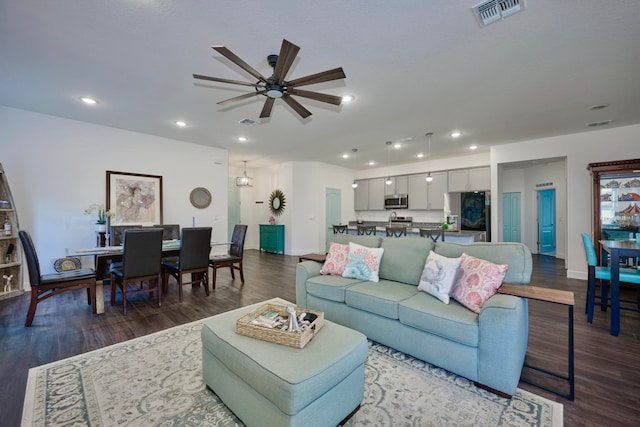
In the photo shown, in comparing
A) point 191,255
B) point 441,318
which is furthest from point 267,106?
point 441,318

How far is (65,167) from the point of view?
14.7 ft

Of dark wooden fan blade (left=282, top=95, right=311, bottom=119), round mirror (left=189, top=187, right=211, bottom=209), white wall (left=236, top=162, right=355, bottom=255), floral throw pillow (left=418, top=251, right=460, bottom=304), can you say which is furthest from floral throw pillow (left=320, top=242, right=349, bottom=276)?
white wall (left=236, top=162, right=355, bottom=255)

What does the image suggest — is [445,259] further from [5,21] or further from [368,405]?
[5,21]

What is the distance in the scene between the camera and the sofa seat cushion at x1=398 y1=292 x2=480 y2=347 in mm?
1848

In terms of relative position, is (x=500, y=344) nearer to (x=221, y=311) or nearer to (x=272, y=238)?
(x=221, y=311)

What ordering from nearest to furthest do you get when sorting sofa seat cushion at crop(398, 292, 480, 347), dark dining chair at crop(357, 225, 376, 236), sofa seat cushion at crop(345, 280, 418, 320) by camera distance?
sofa seat cushion at crop(398, 292, 480, 347) < sofa seat cushion at crop(345, 280, 418, 320) < dark dining chair at crop(357, 225, 376, 236)

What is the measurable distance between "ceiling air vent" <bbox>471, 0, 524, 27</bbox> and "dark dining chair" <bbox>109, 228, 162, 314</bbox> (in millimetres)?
3903

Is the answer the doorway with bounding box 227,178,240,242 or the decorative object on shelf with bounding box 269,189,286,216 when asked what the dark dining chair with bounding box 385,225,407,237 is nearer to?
the decorative object on shelf with bounding box 269,189,286,216

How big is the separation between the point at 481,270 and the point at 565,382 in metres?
0.91

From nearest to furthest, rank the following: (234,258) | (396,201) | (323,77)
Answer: (323,77), (234,258), (396,201)

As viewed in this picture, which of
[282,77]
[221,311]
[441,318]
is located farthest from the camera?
[221,311]

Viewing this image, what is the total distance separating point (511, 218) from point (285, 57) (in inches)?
335

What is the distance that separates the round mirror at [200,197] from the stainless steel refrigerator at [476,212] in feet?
20.3

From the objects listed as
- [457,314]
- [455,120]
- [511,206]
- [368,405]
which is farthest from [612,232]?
[368,405]
